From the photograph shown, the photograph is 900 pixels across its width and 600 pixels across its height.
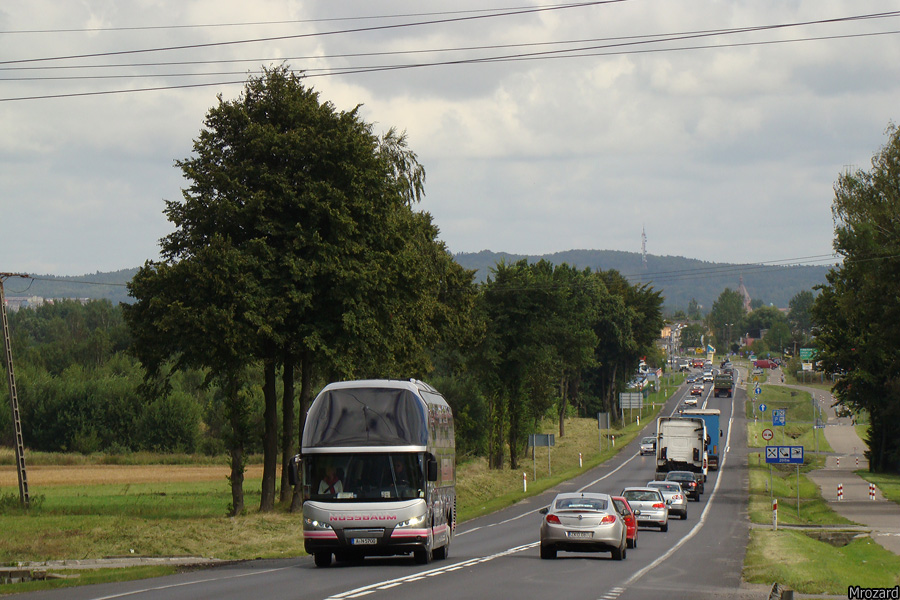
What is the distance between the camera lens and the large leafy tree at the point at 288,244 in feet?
116

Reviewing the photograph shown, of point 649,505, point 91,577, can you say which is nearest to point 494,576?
point 91,577

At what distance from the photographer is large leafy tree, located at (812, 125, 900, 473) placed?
5394cm

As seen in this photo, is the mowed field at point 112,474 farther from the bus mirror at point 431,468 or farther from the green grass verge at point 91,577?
the bus mirror at point 431,468

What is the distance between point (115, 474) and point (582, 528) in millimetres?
54561

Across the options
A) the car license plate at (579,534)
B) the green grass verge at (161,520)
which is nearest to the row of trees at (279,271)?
the green grass verge at (161,520)

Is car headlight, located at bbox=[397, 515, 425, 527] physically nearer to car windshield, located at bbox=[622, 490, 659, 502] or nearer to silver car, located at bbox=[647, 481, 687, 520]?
car windshield, located at bbox=[622, 490, 659, 502]

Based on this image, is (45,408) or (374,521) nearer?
(374,521)

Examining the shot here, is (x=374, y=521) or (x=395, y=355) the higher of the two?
(x=395, y=355)

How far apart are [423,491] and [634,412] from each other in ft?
389

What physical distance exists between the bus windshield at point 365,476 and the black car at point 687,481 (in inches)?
1341

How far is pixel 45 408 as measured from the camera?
92000 mm

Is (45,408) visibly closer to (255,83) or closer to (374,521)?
(255,83)

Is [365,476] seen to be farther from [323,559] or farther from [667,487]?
[667,487]

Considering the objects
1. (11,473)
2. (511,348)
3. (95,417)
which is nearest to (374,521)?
(511,348)
